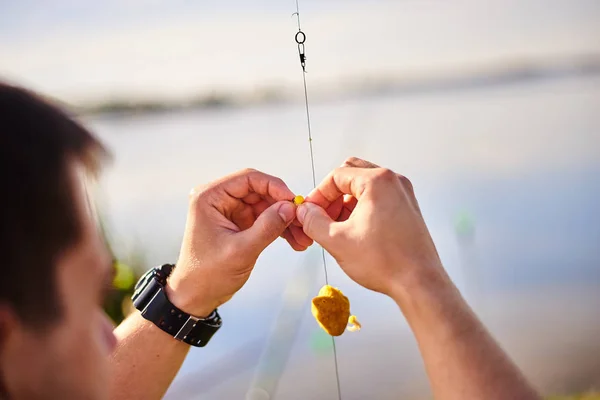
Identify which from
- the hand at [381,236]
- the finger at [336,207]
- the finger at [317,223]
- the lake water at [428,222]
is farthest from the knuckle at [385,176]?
the lake water at [428,222]

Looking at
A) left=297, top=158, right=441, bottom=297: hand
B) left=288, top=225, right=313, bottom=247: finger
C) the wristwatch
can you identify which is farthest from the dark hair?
left=288, top=225, right=313, bottom=247: finger

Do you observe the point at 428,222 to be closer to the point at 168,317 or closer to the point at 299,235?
the point at 299,235

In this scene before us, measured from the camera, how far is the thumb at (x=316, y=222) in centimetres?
118

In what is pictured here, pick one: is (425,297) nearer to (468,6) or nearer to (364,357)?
(364,357)

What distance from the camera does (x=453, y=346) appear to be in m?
0.98

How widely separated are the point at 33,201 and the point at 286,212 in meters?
0.64

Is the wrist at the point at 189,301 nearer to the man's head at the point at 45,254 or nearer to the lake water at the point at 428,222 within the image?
the man's head at the point at 45,254

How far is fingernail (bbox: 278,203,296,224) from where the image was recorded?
1.27 m

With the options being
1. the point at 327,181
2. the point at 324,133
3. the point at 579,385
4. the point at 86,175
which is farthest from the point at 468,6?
the point at 86,175

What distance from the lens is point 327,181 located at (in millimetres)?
1300

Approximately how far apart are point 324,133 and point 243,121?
151 centimetres

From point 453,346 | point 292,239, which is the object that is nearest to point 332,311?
point 292,239

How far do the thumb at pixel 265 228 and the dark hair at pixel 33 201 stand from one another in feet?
1.82

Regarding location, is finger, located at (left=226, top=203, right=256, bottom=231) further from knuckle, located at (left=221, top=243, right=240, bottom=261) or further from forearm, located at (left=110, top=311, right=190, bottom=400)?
forearm, located at (left=110, top=311, right=190, bottom=400)
